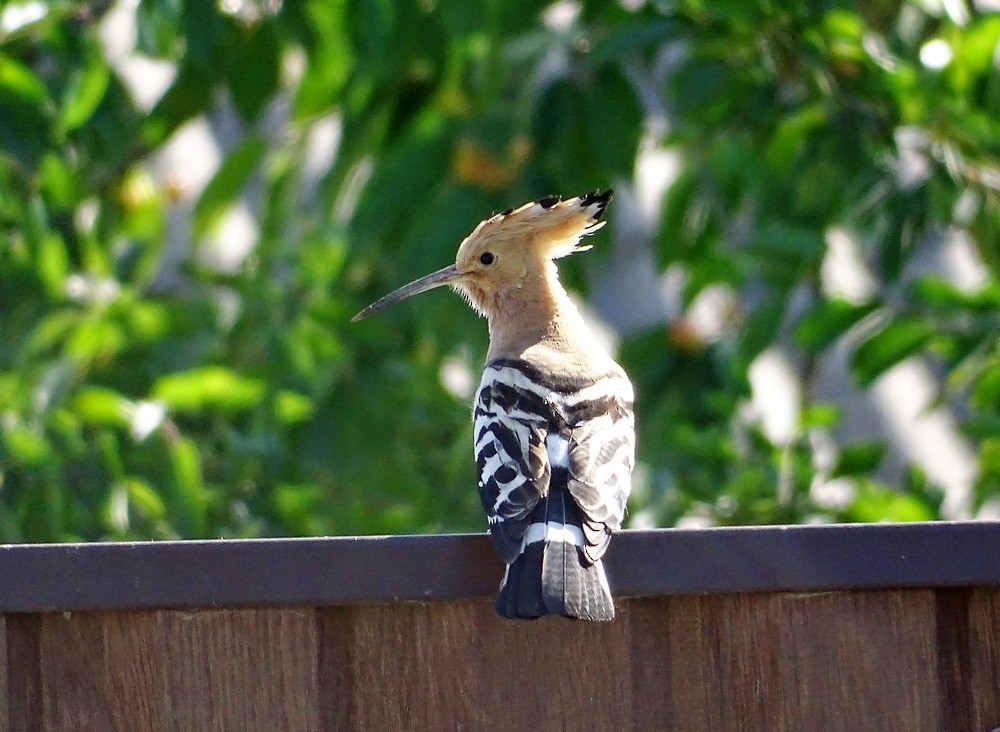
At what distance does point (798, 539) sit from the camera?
4.27 ft

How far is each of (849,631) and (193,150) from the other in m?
3.42

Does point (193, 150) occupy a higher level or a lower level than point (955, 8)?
higher

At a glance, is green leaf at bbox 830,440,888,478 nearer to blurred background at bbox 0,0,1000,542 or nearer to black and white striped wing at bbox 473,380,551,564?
blurred background at bbox 0,0,1000,542

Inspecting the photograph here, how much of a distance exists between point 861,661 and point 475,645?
32cm

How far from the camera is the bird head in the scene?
93.1 inches

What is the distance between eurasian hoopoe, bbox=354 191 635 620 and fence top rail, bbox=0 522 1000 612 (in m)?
0.09

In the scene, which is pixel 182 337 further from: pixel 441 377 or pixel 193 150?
pixel 193 150

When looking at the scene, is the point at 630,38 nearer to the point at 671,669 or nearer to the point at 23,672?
the point at 671,669

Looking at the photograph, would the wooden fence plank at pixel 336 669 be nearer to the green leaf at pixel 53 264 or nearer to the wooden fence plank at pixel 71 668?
the wooden fence plank at pixel 71 668

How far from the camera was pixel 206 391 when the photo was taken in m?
2.75

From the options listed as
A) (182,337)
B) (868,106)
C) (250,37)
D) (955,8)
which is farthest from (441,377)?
(955,8)

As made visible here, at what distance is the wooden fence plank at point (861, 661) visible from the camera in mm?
1312

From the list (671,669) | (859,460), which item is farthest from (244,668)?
(859,460)

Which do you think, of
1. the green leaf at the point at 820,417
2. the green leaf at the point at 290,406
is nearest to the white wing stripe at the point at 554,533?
the green leaf at the point at 820,417
